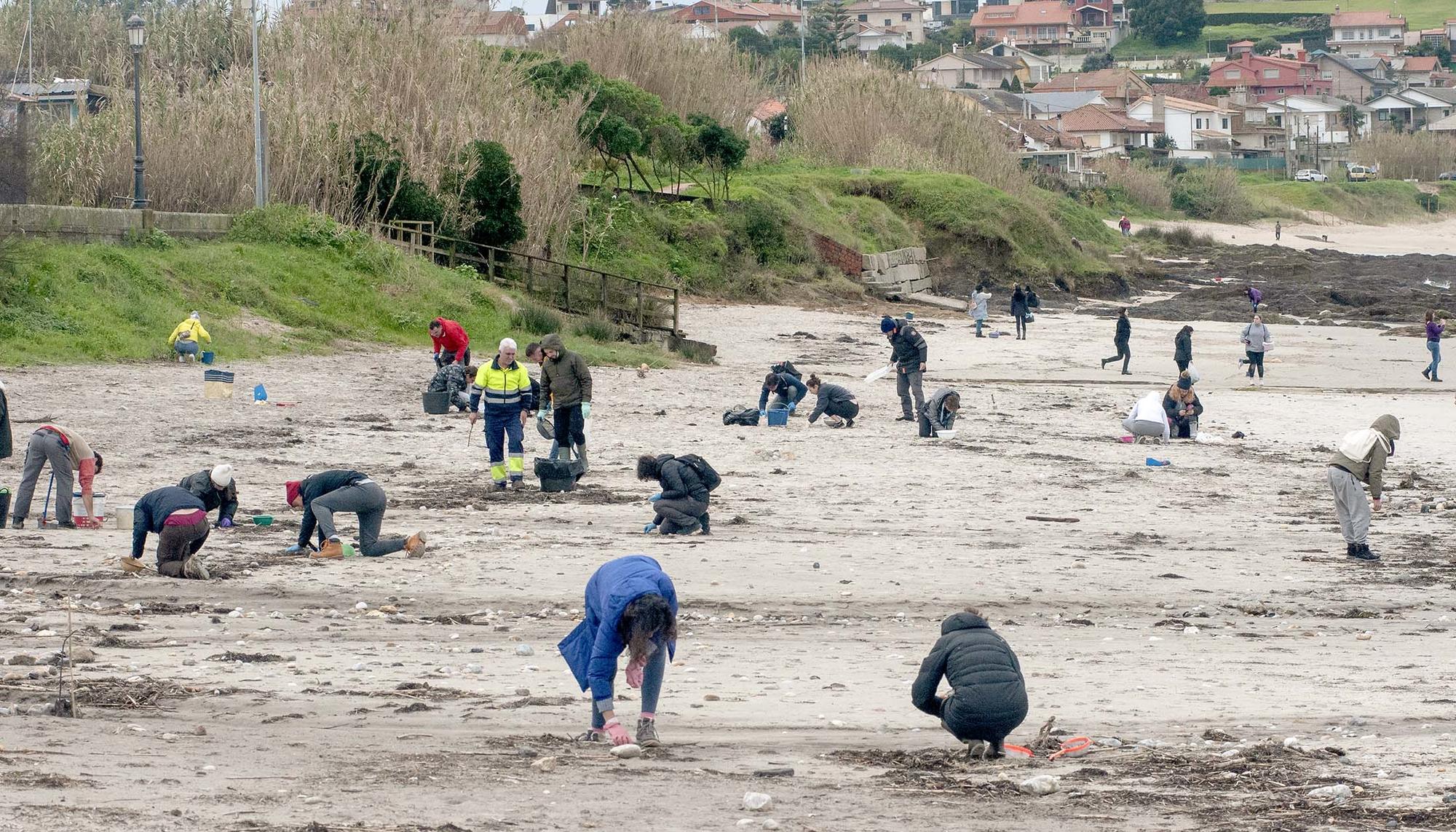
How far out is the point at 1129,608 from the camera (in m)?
12.0

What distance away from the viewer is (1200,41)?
7539 inches

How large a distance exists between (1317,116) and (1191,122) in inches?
859

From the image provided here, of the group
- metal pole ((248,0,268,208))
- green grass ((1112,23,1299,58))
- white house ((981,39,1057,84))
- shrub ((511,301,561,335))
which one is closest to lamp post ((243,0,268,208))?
metal pole ((248,0,268,208))

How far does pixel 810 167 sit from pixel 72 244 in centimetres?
3644

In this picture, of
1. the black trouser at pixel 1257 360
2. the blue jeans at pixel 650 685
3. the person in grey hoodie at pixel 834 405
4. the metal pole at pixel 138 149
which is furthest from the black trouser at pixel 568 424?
the black trouser at pixel 1257 360

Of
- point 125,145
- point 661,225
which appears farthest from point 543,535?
point 661,225

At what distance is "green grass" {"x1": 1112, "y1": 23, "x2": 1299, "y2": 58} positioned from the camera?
622ft

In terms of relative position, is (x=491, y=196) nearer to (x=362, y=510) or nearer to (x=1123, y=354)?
(x=1123, y=354)

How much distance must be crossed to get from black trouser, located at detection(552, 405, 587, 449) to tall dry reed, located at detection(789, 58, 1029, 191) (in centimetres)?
4757

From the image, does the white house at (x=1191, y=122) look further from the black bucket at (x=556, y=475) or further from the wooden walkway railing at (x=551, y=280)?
the black bucket at (x=556, y=475)

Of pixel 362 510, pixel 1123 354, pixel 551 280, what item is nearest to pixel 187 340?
pixel 551 280

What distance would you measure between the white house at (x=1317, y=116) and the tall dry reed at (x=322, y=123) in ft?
379

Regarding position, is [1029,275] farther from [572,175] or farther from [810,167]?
[572,175]

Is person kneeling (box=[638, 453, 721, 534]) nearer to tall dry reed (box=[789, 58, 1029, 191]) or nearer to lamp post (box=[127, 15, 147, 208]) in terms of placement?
lamp post (box=[127, 15, 147, 208])
